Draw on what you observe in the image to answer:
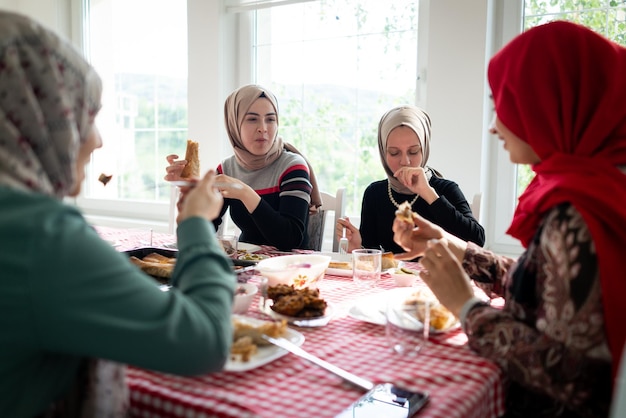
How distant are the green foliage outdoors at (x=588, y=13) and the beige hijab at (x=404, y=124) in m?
0.68

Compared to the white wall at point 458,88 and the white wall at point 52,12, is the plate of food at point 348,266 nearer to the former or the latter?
the white wall at point 458,88

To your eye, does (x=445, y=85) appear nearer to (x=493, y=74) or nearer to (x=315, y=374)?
(x=493, y=74)

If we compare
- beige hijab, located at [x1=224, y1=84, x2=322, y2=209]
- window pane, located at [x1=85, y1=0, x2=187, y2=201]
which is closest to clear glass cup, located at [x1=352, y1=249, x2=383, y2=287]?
beige hijab, located at [x1=224, y1=84, x2=322, y2=209]

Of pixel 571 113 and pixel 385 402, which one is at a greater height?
pixel 571 113

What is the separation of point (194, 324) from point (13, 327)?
0.75ft

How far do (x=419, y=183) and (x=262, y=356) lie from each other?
52.0 inches

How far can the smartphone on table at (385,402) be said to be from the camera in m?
0.92

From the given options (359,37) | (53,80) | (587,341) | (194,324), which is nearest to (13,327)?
(194,324)

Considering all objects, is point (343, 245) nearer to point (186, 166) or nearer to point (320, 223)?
point (320, 223)

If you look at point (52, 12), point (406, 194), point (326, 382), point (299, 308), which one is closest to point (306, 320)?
point (299, 308)

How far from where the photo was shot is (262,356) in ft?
3.45

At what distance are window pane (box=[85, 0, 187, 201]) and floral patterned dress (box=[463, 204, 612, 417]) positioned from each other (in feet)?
10.6

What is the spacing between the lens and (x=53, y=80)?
796 mm

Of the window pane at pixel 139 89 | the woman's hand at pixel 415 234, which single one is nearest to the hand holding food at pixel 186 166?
the woman's hand at pixel 415 234
